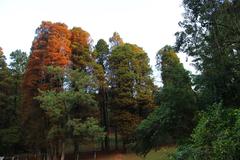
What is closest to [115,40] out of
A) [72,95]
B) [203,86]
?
[72,95]

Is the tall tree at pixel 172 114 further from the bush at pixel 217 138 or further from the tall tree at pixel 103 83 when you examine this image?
the tall tree at pixel 103 83

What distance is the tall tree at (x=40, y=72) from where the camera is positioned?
37.7m

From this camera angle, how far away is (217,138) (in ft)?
48.0

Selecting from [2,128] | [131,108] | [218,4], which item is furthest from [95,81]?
[218,4]

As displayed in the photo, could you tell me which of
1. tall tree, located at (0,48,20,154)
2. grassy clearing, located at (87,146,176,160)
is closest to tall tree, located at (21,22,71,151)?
tall tree, located at (0,48,20,154)

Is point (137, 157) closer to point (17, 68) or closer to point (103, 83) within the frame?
point (103, 83)

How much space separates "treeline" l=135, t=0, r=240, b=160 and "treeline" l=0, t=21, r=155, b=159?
9.49 m

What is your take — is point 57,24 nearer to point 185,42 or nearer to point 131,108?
point 131,108

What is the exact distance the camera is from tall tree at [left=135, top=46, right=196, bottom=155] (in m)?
23.5

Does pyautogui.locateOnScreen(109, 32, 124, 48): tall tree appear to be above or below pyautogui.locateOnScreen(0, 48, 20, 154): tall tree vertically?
above

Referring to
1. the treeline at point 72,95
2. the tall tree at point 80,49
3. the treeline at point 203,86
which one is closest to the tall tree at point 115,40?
the treeline at point 72,95

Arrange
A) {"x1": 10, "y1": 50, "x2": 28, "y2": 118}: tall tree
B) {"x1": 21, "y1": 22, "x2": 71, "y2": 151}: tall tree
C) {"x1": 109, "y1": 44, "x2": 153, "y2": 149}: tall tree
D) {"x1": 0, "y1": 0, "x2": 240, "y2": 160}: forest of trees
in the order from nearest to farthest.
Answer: {"x1": 0, "y1": 0, "x2": 240, "y2": 160}: forest of trees → {"x1": 21, "y1": 22, "x2": 71, "y2": 151}: tall tree → {"x1": 109, "y1": 44, "x2": 153, "y2": 149}: tall tree → {"x1": 10, "y1": 50, "x2": 28, "y2": 118}: tall tree

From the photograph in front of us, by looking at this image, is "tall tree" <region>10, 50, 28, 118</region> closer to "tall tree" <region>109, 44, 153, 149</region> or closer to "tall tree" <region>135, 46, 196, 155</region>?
"tall tree" <region>109, 44, 153, 149</region>

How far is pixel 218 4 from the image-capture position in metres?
20.3
